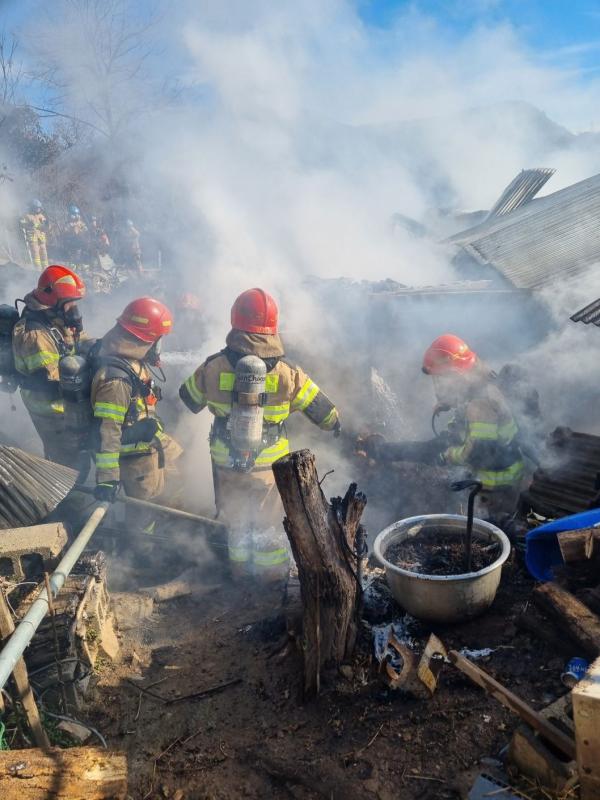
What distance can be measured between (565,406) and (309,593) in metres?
5.92

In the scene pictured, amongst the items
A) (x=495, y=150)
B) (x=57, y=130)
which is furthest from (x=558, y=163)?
(x=57, y=130)

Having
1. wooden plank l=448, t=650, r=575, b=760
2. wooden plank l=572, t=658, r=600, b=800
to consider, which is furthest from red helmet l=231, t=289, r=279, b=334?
wooden plank l=572, t=658, r=600, b=800

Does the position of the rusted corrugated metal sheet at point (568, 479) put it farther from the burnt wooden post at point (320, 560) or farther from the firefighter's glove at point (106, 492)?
the firefighter's glove at point (106, 492)

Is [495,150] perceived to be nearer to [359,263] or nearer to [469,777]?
[359,263]

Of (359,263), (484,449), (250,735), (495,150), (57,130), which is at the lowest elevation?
(250,735)

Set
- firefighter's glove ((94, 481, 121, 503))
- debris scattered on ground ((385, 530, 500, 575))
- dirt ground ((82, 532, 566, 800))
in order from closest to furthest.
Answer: dirt ground ((82, 532, 566, 800)) < debris scattered on ground ((385, 530, 500, 575)) < firefighter's glove ((94, 481, 121, 503))

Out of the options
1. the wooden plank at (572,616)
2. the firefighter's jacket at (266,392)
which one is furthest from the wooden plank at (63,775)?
the firefighter's jacket at (266,392)

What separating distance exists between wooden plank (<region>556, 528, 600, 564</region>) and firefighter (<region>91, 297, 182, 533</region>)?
336 centimetres

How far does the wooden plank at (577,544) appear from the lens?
3.27m

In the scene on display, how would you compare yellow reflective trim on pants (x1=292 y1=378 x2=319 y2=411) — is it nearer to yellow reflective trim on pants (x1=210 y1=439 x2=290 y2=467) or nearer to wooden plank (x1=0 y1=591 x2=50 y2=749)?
yellow reflective trim on pants (x1=210 y1=439 x2=290 y2=467)

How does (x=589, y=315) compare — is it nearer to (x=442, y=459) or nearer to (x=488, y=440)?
(x=488, y=440)

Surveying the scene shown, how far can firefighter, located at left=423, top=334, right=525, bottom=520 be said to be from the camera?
4.70 meters

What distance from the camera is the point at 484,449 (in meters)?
4.77

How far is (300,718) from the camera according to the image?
3135 mm
